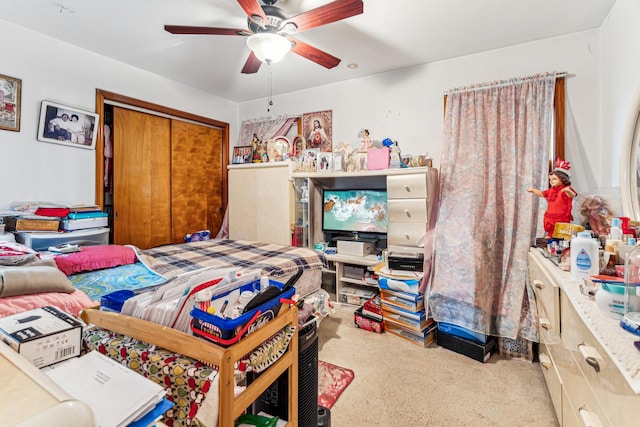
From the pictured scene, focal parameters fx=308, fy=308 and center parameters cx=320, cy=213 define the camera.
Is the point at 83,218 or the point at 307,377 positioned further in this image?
the point at 83,218

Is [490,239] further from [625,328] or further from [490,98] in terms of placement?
[625,328]

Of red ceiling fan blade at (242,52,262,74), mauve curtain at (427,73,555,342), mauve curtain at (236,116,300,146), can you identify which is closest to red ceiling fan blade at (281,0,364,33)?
red ceiling fan blade at (242,52,262,74)

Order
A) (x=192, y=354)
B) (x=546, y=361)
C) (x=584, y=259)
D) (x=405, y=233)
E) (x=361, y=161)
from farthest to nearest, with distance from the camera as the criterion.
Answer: (x=361, y=161) < (x=405, y=233) < (x=546, y=361) < (x=584, y=259) < (x=192, y=354)

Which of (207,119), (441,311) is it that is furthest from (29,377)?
(207,119)

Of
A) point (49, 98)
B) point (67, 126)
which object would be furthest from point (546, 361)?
point (49, 98)

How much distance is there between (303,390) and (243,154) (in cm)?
336

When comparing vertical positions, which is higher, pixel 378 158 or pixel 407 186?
pixel 378 158

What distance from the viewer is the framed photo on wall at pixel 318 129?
3.70m

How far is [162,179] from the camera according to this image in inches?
143

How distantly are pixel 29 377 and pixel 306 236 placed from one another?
3122mm

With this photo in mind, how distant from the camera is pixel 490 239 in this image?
2500 millimetres

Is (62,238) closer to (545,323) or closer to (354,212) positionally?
(354,212)

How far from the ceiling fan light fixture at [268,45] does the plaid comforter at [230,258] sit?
55.9 inches

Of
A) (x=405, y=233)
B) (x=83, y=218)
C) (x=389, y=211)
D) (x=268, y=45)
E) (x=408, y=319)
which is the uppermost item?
(x=268, y=45)
